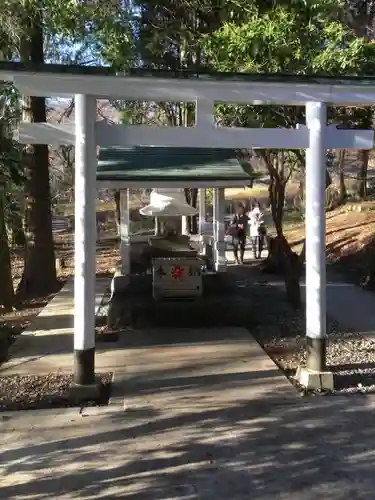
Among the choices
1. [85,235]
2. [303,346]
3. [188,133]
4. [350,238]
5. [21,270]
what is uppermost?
[188,133]

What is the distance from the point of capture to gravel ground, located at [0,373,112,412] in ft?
19.7

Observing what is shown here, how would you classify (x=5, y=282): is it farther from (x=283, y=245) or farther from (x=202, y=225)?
(x=202, y=225)

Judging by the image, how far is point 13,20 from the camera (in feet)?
35.0

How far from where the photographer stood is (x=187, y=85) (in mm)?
6258

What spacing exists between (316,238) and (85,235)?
238 cm

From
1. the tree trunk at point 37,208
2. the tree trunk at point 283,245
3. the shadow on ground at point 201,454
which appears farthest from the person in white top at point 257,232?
the shadow on ground at point 201,454

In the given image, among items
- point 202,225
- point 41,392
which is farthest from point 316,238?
point 202,225

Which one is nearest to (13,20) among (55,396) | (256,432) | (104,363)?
(104,363)

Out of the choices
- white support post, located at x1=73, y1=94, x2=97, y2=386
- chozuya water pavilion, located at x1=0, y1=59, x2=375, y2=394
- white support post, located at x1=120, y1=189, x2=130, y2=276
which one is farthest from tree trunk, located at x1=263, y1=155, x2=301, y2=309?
white support post, located at x1=73, y1=94, x2=97, y2=386

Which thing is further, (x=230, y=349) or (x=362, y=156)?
(x=362, y=156)

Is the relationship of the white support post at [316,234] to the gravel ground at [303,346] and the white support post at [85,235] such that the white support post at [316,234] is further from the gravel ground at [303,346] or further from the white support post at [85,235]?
the white support post at [85,235]

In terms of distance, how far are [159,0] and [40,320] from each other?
20.3 ft

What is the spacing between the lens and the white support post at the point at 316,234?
6.49 meters

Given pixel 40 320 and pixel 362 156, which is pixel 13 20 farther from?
pixel 362 156
